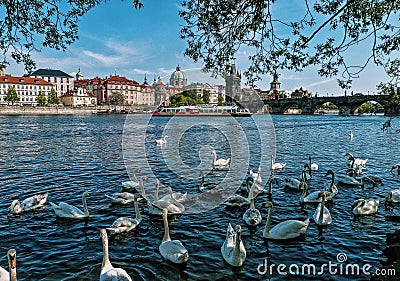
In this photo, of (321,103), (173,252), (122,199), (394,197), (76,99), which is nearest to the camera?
(173,252)

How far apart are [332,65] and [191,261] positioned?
20.1 feet

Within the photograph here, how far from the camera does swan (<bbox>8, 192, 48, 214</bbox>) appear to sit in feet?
36.2

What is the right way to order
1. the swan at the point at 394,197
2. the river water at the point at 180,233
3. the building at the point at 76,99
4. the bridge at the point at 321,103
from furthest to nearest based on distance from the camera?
the building at the point at 76,99, the bridge at the point at 321,103, the swan at the point at 394,197, the river water at the point at 180,233

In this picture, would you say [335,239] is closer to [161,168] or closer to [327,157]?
[161,168]

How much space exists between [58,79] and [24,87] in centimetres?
3375

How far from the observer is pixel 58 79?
190 metres

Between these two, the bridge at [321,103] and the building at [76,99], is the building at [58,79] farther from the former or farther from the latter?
the bridge at [321,103]

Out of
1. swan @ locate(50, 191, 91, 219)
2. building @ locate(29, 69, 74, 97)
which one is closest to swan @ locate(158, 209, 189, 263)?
swan @ locate(50, 191, 91, 219)

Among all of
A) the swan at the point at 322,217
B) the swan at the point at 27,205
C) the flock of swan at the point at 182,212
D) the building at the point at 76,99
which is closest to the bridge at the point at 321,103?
the building at the point at 76,99

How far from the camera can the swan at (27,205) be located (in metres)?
11.0

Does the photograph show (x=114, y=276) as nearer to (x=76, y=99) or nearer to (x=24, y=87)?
Result: (x=76, y=99)

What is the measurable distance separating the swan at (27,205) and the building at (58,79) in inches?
7621

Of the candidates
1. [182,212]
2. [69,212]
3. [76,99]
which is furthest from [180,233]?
[76,99]

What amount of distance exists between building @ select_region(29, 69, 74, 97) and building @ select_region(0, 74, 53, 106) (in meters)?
20.4
